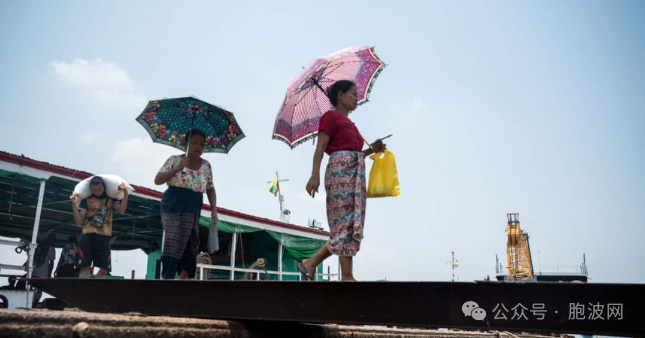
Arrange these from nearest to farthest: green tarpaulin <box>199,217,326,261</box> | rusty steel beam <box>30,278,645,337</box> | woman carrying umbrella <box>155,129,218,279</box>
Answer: rusty steel beam <box>30,278,645,337</box> → woman carrying umbrella <box>155,129,218,279</box> → green tarpaulin <box>199,217,326,261</box>

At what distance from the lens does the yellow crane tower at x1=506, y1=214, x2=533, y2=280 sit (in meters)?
43.5

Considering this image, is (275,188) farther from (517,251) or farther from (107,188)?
(517,251)

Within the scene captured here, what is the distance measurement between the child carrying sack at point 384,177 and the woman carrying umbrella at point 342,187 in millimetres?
161

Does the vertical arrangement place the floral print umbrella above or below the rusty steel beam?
above

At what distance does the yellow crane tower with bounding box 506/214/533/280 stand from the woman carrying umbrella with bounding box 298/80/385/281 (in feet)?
142

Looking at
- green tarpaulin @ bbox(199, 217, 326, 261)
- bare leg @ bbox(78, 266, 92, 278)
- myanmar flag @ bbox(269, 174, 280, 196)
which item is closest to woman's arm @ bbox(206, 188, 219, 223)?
bare leg @ bbox(78, 266, 92, 278)

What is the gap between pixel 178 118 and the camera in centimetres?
508

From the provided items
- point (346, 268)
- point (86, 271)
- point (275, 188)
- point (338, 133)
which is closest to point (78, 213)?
point (86, 271)

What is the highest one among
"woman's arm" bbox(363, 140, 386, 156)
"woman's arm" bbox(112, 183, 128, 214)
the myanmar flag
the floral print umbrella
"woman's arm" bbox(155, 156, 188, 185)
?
the myanmar flag

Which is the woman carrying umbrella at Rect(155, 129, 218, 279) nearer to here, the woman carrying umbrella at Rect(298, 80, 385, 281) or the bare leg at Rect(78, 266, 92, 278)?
the bare leg at Rect(78, 266, 92, 278)

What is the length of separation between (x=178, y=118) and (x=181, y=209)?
1.17 metres

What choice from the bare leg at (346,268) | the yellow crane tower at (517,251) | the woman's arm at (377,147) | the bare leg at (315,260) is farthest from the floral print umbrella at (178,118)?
the yellow crane tower at (517,251)

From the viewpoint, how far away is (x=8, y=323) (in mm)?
1719

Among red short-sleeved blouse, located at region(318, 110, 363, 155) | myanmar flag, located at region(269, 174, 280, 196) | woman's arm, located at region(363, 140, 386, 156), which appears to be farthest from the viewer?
myanmar flag, located at region(269, 174, 280, 196)
